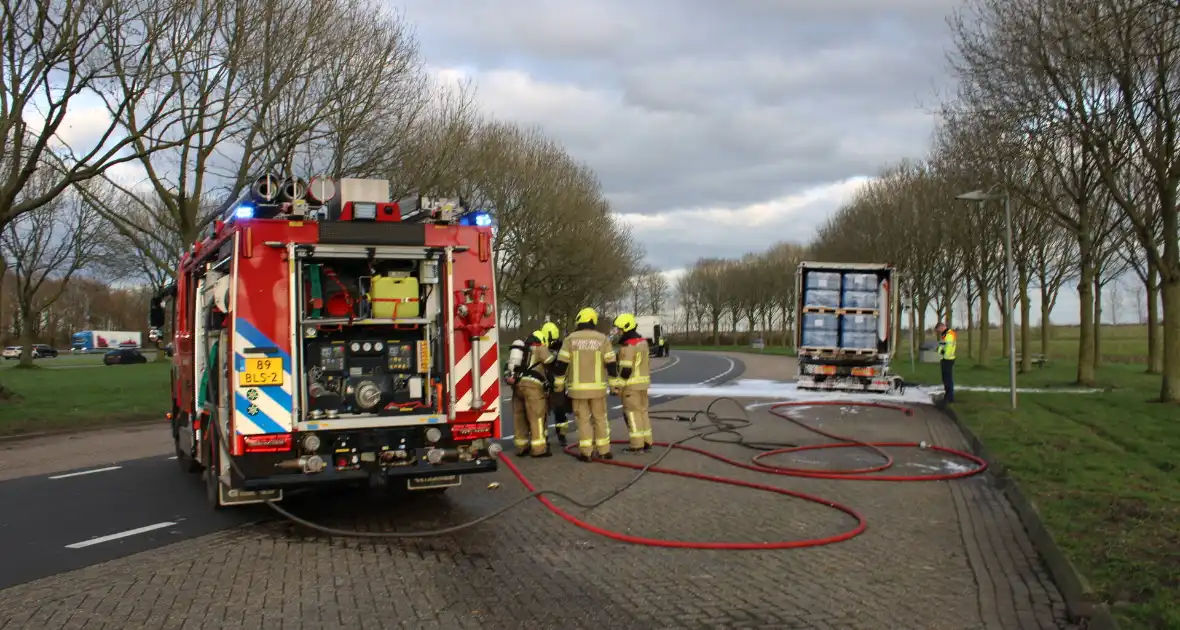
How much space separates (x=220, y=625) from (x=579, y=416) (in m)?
6.29

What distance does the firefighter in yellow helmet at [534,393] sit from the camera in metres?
11.2

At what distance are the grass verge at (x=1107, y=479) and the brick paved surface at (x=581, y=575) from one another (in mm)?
403

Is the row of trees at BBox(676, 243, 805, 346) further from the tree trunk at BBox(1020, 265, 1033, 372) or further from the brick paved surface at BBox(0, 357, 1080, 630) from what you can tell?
the brick paved surface at BBox(0, 357, 1080, 630)

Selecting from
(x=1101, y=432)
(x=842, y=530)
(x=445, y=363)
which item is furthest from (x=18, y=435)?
(x=1101, y=432)

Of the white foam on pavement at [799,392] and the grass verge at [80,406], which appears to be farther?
the white foam on pavement at [799,392]

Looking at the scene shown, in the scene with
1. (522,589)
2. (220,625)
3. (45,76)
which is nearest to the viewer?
(220,625)

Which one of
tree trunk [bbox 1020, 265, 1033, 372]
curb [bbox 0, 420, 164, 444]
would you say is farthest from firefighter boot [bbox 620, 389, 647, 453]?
tree trunk [bbox 1020, 265, 1033, 372]

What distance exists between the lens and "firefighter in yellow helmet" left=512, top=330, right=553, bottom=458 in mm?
11156

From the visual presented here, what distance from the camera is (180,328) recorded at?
9.91 m

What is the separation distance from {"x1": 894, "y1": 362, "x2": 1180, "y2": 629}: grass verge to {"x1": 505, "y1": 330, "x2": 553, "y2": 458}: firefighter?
17.4ft

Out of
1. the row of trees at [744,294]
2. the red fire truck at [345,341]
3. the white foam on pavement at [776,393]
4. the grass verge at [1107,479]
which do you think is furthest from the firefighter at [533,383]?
the row of trees at [744,294]

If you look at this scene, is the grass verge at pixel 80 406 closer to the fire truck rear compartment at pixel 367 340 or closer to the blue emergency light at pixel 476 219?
the fire truck rear compartment at pixel 367 340

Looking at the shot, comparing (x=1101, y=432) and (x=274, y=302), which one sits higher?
(x=274, y=302)

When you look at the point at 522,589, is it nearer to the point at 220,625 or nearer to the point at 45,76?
the point at 220,625
